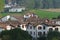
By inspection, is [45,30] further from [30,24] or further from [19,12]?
[19,12]

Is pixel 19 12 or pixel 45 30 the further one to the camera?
pixel 19 12

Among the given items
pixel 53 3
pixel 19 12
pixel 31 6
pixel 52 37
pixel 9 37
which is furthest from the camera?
pixel 53 3

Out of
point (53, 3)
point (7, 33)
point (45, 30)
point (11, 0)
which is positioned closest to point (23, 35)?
point (7, 33)

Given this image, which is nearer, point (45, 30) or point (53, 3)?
point (45, 30)

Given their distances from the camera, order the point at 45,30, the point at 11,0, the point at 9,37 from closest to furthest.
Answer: the point at 9,37 → the point at 45,30 → the point at 11,0

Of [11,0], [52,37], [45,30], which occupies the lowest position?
[11,0]

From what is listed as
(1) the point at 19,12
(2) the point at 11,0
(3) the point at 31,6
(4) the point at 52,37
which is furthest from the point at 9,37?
(2) the point at 11,0

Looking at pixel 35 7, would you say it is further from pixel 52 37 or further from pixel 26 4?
pixel 52 37

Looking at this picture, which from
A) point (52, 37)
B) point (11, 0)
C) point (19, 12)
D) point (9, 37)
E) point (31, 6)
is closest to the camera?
point (9, 37)

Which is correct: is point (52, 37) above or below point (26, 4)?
above
